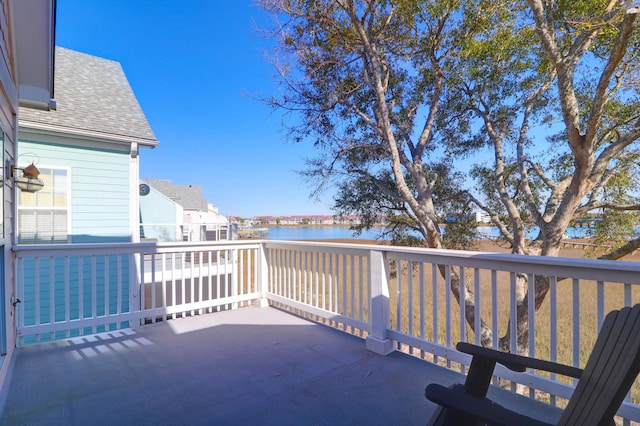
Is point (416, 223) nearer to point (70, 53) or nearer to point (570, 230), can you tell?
point (570, 230)

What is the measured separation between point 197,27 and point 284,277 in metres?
7.05

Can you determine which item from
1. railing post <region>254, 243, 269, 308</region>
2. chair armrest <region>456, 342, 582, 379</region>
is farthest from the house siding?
chair armrest <region>456, 342, 582, 379</region>

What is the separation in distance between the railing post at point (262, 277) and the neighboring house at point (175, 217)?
A: 3.46 metres

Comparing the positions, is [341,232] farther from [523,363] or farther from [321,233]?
[523,363]

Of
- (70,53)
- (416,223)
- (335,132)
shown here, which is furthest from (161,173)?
(416,223)

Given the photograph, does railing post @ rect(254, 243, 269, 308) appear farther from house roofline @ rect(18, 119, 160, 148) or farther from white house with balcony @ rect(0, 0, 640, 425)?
house roofline @ rect(18, 119, 160, 148)

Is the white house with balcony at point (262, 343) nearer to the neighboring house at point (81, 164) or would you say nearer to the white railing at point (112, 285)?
the white railing at point (112, 285)

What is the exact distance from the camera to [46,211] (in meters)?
5.54

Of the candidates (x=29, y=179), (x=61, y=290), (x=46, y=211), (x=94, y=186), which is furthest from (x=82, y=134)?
(x=61, y=290)

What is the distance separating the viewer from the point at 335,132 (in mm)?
7254

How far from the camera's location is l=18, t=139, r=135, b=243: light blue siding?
568cm

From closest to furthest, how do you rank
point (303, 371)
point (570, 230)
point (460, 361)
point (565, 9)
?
point (460, 361) < point (303, 371) < point (565, 9) < point (570, 230)

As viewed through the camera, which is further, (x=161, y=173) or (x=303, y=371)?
(x=161, y=173)

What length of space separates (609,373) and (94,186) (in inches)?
287
